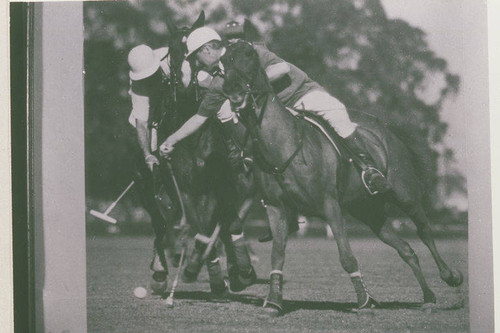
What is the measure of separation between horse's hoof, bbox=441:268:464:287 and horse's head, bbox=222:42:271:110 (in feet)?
8.05

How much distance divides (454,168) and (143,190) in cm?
306

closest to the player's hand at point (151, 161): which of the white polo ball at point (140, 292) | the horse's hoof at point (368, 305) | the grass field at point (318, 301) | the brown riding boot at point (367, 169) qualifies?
the grass field at point (318, 301)

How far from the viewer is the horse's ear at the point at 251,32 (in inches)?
308

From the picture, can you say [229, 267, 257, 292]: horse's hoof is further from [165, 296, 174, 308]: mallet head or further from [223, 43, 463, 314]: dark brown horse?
[165, 296, 174, 308]: mallet head

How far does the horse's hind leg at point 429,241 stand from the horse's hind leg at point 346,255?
688mm

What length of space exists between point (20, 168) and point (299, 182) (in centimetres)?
278

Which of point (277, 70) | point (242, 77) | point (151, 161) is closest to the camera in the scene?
point (242, 77)

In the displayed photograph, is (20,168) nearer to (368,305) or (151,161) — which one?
(151,161)

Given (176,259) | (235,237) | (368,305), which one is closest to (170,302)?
(176,259)

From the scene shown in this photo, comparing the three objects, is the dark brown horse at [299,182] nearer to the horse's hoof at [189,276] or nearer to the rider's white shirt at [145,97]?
the rider's white shirt at [145,97]

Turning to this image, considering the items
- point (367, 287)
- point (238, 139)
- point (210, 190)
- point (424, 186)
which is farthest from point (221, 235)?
point (424, 186)

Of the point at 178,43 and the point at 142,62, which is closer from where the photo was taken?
the point at 178,43

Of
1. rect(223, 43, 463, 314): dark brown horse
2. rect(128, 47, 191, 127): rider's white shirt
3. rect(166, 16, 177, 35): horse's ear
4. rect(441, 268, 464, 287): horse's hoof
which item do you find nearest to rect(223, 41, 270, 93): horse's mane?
rect(223, 43, 463, 314): dark brown horse

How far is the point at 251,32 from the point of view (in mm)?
7836
